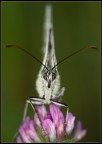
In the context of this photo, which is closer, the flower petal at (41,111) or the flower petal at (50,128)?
the flower petal at (50,128)

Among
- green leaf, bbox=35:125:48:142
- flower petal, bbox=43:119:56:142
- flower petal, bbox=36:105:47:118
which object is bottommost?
green leaf, bbox=35:125:48:142

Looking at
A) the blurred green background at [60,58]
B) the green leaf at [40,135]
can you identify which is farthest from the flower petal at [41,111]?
the blurred green background at [60,58]

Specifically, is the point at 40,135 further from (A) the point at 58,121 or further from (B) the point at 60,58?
(B) the point at 60,58

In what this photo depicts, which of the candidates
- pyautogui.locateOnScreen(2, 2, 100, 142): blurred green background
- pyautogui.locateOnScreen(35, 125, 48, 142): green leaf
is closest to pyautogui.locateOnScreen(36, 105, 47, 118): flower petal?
pyautogui.locateOnScreen(35, 125, 48, 142): green leaf

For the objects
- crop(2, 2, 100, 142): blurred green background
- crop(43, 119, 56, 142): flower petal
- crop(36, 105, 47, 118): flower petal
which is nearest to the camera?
crop(43, 119, 56, 142): flower petal

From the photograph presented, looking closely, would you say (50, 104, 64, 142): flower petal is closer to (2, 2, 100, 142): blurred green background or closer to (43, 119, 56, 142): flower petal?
(43, 119, 56, 142): flower petal

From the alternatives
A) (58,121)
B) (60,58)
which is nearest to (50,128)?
(58,121)

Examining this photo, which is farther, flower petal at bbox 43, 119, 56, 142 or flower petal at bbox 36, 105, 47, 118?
flower petal at bbox 36, 105, 47, 118

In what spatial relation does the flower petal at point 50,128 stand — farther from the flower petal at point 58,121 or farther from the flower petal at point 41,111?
the flower petal at point 41,111

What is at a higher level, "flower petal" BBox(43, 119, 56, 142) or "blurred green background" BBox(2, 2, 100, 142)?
"blurred green background" BBox(2, 2, 100, 142)
